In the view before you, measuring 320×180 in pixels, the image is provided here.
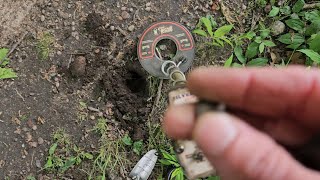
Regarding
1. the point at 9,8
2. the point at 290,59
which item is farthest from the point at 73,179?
the point at 290,59

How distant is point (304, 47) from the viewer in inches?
102

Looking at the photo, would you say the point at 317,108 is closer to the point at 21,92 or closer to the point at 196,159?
the point at 196,159

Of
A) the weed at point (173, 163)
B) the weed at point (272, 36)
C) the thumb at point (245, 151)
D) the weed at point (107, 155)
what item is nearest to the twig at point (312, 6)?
the weed at point (272, 36)

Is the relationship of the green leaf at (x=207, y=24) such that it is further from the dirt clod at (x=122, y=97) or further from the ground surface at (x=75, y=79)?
the dirt clod at (x=122, y=97)

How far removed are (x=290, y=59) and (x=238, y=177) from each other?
5.01 ft

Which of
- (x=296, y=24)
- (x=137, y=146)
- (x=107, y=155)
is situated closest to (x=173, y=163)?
(x=137, y=146)

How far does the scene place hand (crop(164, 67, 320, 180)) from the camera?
1.15 meters

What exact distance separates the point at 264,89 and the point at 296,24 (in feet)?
4.39

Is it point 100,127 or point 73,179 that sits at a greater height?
point 100,127

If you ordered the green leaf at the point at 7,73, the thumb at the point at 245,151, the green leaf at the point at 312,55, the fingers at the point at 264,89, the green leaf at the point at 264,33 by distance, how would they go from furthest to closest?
the green leaf at the point at 264,33, the green leaf at the point at 7,73, the green leaf at the point at 312,55, the fingers at the point at 264,89, the thumb at the point at 245,151

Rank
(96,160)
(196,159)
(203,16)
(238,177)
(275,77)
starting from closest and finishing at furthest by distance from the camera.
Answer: (238,177)
(275,77)
(196,159)
(96,160)
(203,16)

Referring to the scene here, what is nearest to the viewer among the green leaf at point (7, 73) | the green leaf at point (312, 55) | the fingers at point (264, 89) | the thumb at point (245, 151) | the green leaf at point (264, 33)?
the thumb at point (245, 151)

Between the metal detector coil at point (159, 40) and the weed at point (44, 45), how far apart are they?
0.41 m

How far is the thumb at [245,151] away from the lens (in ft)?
3.76
